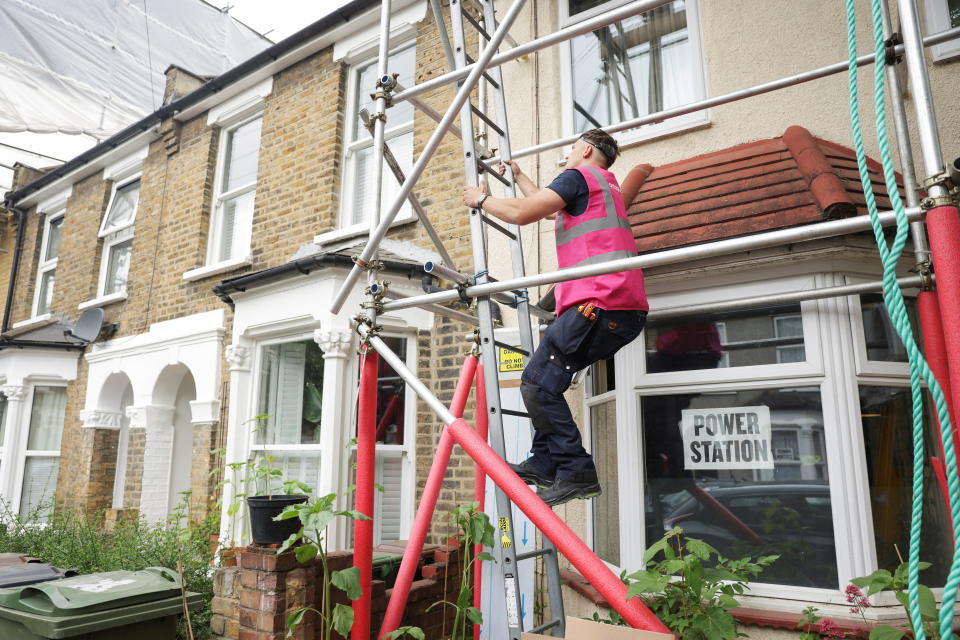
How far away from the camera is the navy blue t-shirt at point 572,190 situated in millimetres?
2514

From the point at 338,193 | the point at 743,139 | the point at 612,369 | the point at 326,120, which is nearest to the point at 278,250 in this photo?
the point at 338,193

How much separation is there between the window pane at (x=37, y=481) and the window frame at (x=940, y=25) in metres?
11.0

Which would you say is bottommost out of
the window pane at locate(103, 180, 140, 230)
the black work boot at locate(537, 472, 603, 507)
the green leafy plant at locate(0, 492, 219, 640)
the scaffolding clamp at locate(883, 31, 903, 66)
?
the green leafy plant at locate(0, 492, 219, 640)

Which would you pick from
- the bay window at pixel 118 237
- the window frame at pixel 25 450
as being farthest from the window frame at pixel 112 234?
the window frame at pixel 25 450

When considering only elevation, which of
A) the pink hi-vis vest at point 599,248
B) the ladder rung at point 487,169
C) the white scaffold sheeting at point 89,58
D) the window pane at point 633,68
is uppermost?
the white scaffold sheeting at point 89,58

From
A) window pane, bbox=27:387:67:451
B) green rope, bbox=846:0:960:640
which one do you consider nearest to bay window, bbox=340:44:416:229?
green rope, bbox=846:0:960:640

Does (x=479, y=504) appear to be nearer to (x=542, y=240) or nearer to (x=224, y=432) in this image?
(x=542, y=240)

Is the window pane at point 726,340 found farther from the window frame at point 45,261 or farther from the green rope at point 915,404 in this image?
the window frame at point 45,261

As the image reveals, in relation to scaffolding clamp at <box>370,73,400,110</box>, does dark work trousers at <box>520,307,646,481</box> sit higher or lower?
lower

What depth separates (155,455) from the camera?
24.5ft

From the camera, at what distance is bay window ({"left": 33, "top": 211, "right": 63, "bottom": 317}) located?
10688mm

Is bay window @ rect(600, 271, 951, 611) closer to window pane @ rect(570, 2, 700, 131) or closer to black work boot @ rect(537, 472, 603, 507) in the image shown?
black work boot @ rect(537, 472, 603, 507)

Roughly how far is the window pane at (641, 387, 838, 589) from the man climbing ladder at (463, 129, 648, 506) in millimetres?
1259

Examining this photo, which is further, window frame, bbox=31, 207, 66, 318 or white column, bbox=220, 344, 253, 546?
window frame, bbox=31, 207, 66, 318
